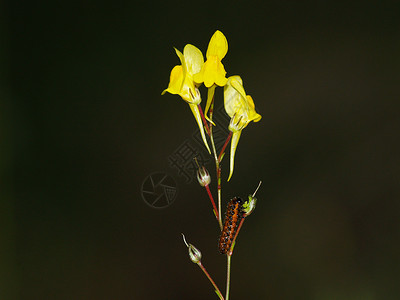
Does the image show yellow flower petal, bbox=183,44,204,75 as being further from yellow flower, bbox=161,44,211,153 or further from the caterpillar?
the caterpillar

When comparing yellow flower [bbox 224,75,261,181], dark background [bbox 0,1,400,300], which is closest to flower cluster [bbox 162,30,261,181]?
yellow flower [bbox 224,75,261,181]

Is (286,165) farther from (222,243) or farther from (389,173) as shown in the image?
(222,243)

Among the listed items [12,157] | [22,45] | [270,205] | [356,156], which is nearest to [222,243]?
[270,205]

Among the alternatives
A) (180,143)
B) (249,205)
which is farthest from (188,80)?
(180,143)

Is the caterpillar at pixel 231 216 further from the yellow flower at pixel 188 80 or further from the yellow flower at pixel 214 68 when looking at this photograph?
the yellow flower at pixel 214 68

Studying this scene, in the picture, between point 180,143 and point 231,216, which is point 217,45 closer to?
point 231,216

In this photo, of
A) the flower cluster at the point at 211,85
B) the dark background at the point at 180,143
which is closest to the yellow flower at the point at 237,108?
the flower cluster at the point at 211,85
